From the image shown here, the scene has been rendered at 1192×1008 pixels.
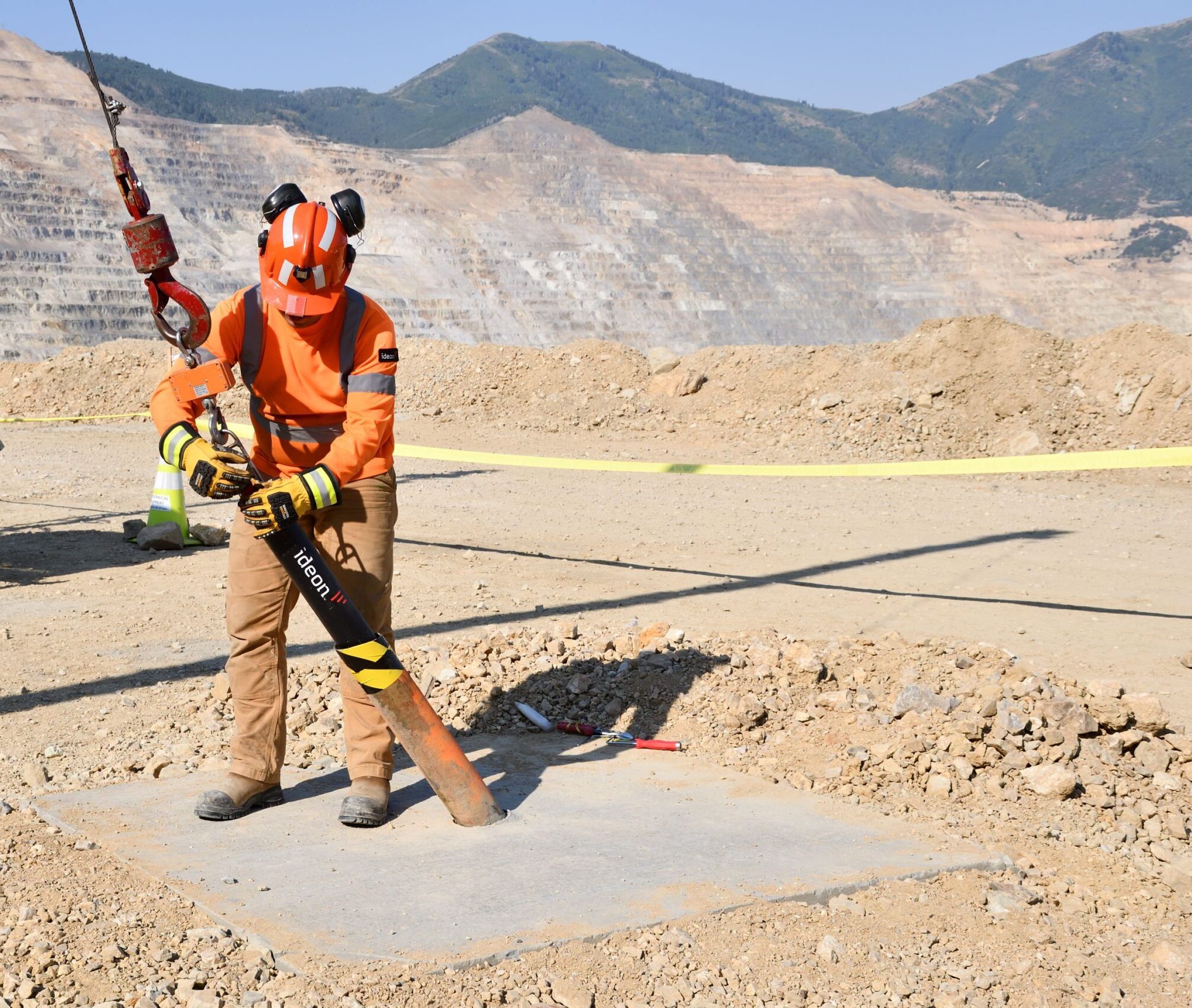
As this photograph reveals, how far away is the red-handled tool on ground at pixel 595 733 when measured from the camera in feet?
16.9

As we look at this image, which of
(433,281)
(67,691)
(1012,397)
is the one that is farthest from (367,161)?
(67,691)

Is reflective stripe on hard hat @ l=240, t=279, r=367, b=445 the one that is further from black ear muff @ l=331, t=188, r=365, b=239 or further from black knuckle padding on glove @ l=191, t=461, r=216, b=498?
black knuckle padding on glove @ l=191, t=461, r=216, b=498

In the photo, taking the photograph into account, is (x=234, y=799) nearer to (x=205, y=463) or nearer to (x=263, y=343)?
(x=205, y=463)

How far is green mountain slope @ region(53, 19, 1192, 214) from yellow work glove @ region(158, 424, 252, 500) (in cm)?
7650

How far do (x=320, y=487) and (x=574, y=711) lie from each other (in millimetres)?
2137

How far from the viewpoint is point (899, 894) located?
3.73 metres

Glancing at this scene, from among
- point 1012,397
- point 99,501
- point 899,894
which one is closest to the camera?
point 899,894

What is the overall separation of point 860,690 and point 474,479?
10.1 m

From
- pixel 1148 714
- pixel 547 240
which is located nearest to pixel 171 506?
pixel 1148 714

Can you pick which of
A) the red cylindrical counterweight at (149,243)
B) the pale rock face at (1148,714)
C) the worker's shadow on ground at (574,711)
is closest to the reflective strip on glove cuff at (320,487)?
the red cylindrical counterweight at (149,243)

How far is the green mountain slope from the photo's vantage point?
10181 cm

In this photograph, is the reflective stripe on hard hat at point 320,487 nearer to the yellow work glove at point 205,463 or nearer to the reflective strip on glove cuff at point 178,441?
the yellow work glove at point 205,463

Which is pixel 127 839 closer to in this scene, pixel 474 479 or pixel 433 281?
pixel 474 479

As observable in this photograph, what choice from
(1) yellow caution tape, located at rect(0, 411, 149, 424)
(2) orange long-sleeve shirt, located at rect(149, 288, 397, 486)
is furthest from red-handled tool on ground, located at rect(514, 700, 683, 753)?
(1) yellow caution tape, located at rect(0, 411, 149, 424)
